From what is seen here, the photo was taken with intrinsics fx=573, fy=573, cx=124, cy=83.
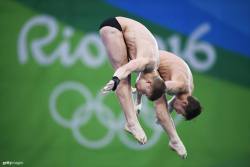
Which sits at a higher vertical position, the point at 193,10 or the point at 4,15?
the point at 193,10

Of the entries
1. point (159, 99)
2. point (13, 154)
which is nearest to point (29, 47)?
point (13, 154)

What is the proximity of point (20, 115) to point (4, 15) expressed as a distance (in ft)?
2.99

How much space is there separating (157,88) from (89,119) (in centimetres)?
127

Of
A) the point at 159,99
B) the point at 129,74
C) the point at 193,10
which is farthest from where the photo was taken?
the point at 193,10

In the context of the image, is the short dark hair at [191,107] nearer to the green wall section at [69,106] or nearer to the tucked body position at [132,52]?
the tucked body position at [132,52]

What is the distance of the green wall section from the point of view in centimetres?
509

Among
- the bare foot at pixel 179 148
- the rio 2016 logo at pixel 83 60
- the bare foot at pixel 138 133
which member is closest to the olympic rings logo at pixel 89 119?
the rio 2016 logo at pixel 83 60

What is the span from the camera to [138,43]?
3.93m

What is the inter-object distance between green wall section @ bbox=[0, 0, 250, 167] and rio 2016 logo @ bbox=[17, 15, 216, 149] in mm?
20

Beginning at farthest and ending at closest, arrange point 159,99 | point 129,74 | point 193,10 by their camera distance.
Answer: point 193,10 < point 159,99 < point 129,74

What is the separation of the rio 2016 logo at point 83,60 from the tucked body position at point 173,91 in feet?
1.91

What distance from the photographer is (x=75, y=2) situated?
5121 millimetres

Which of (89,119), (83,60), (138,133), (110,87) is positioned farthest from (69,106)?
(110,87)

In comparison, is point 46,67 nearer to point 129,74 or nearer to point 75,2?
point 75,2
